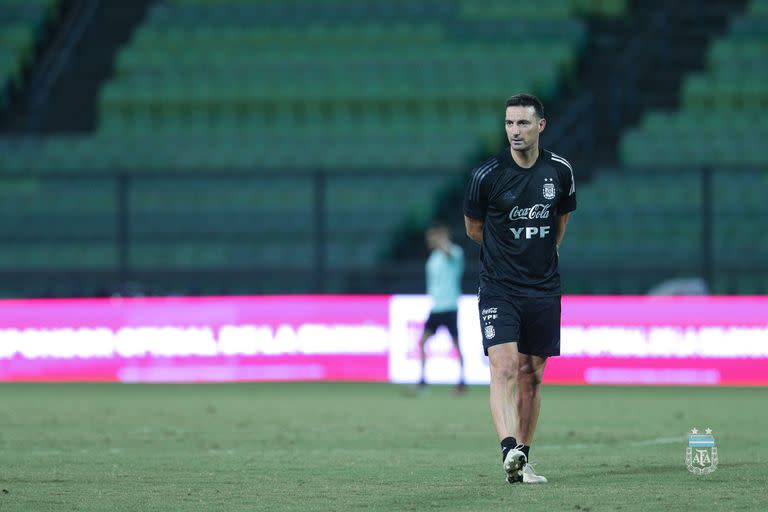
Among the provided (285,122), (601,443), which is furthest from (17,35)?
(601,443)

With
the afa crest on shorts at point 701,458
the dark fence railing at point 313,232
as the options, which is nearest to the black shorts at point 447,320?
the dark fence railing at point 313,232

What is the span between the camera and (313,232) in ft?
72.9

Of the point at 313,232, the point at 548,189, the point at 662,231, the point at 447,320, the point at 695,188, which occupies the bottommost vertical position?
the point at 548,189

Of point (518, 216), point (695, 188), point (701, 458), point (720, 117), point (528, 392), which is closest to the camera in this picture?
point (518, 216)

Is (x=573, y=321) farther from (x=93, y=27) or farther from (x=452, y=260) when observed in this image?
(x=93, y=27)

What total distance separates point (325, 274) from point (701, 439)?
1194 centimetres

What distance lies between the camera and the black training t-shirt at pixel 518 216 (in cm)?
958

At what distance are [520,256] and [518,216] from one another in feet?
0.82

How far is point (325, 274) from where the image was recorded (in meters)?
21.6

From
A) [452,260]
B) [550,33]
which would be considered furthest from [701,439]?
[550,33]

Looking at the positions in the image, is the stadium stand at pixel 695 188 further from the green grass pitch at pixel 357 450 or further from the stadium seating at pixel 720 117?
the green grass pitch at pixel 357 450

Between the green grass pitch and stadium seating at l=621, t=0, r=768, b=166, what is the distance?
22.4 feet

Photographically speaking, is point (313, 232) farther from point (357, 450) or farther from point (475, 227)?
point (475, 227)

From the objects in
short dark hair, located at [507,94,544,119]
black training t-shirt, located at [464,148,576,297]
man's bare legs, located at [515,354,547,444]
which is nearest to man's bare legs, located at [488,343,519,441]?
man's bare legs, located at [515,354,547,444]
